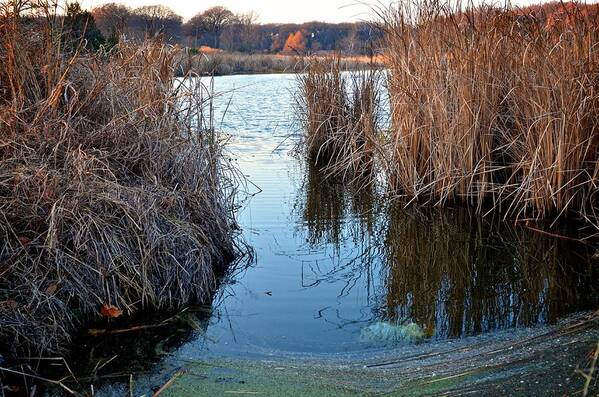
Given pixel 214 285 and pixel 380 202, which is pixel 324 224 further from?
pixel 214 285

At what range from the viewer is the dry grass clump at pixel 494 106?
481cm

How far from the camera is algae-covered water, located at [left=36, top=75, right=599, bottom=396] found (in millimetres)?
2834

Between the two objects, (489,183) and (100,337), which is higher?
(489,183)

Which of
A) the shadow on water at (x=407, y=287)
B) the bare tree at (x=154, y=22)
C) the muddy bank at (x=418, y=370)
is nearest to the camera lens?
the muddy bank at (x=418, y=370)

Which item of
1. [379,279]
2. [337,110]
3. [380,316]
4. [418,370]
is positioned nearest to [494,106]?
[379,279]

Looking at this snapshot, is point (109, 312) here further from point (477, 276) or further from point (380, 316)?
point (477, 276)

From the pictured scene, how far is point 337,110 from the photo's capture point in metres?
7.71

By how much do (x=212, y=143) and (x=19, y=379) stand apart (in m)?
2.29

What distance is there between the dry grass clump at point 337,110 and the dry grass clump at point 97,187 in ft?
8.01

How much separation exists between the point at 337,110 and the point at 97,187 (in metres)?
4.34

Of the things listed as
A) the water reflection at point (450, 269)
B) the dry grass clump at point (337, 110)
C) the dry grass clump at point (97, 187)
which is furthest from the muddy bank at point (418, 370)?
the dry grass clump at point (337, 110)

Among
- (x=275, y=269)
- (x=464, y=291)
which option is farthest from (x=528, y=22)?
(x=275, y=269)

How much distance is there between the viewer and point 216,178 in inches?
185

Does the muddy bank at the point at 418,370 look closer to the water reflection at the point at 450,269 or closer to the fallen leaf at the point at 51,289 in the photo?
the water reflection at the point at 450,269
